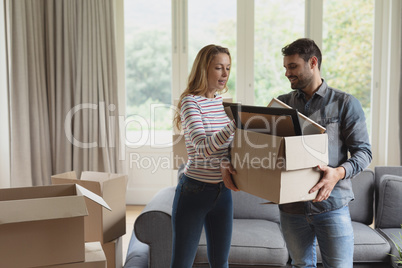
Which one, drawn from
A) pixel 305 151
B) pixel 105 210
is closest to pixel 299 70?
pixel 305 151

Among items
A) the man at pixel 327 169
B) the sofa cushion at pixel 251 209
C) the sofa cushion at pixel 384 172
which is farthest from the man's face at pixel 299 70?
the sofa cushion at pixel 384 172

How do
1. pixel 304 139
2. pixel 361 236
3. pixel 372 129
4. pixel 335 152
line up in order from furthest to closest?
pixel 372 129, pixel 361 236, pixel 335 152, pixel 304 139

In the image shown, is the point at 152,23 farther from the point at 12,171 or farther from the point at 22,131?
the point at 12,171

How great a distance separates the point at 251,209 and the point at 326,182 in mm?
1326

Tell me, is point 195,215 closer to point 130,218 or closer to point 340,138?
point 340,138

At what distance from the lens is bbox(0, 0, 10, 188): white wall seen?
344cm

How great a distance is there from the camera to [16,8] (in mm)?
3488

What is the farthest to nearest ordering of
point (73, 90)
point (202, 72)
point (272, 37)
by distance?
point (272, 37), point (73, 90), point (202, 72)

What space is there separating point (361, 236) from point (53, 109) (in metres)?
3.00

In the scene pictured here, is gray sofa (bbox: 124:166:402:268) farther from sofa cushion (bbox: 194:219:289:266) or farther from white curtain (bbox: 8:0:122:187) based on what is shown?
white curtain (bbox: 8:0:122:187)

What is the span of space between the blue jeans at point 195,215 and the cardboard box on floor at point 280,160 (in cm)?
21

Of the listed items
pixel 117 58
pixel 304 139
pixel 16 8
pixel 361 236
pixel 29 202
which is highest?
pixel 16 8

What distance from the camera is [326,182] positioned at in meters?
1.48

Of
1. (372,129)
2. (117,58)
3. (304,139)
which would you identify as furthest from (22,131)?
(372,129)
